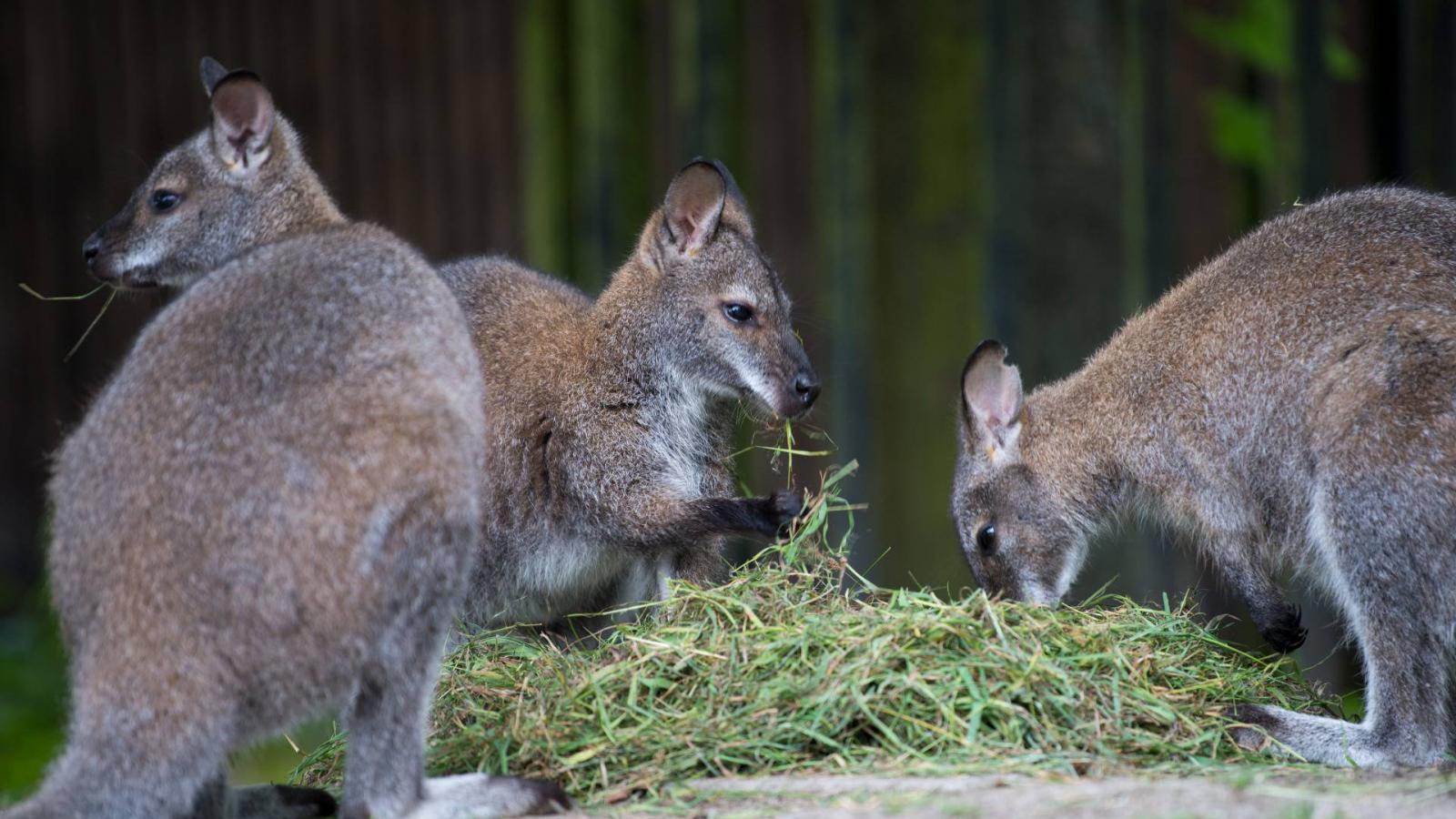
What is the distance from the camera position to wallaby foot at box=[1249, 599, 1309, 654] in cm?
589

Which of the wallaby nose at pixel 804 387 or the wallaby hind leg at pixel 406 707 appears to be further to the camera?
the wallaby nose at pixel 804 387

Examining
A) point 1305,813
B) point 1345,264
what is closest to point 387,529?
point 1305,813

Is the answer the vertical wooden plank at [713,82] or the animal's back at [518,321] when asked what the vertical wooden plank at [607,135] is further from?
the animal's back at [518,321]

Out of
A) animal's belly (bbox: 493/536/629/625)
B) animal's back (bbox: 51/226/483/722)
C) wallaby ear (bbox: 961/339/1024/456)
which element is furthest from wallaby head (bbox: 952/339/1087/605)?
animal's back (bbox: 51/226/483/722)

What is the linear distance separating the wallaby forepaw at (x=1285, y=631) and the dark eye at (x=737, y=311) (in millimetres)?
2070

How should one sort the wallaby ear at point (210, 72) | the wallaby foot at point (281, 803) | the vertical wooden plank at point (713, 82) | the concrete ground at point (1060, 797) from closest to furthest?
the concrete ground at point (1060, 797)
the wallaby foot at point (281, 803)
the wallaby ear at point (210, 72)
the vertical wooden plank at point (713, 82)

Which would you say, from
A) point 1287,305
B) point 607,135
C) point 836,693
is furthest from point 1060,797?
point 607,135

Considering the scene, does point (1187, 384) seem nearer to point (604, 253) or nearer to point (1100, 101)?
point (1100, 101)

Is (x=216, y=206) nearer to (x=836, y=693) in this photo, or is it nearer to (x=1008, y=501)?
(x=836, y=693)

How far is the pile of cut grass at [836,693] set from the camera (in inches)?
185

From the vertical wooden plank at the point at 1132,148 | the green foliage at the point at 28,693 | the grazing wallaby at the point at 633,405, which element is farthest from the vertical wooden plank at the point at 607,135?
the green foliage at the point at 28,693

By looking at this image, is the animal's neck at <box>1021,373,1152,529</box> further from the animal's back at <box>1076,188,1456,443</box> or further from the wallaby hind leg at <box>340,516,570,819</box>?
the wallaby hind leg at <box>340,516,570,819</box>

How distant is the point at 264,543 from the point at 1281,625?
3.43 meters

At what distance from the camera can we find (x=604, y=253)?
8148 millimetres
